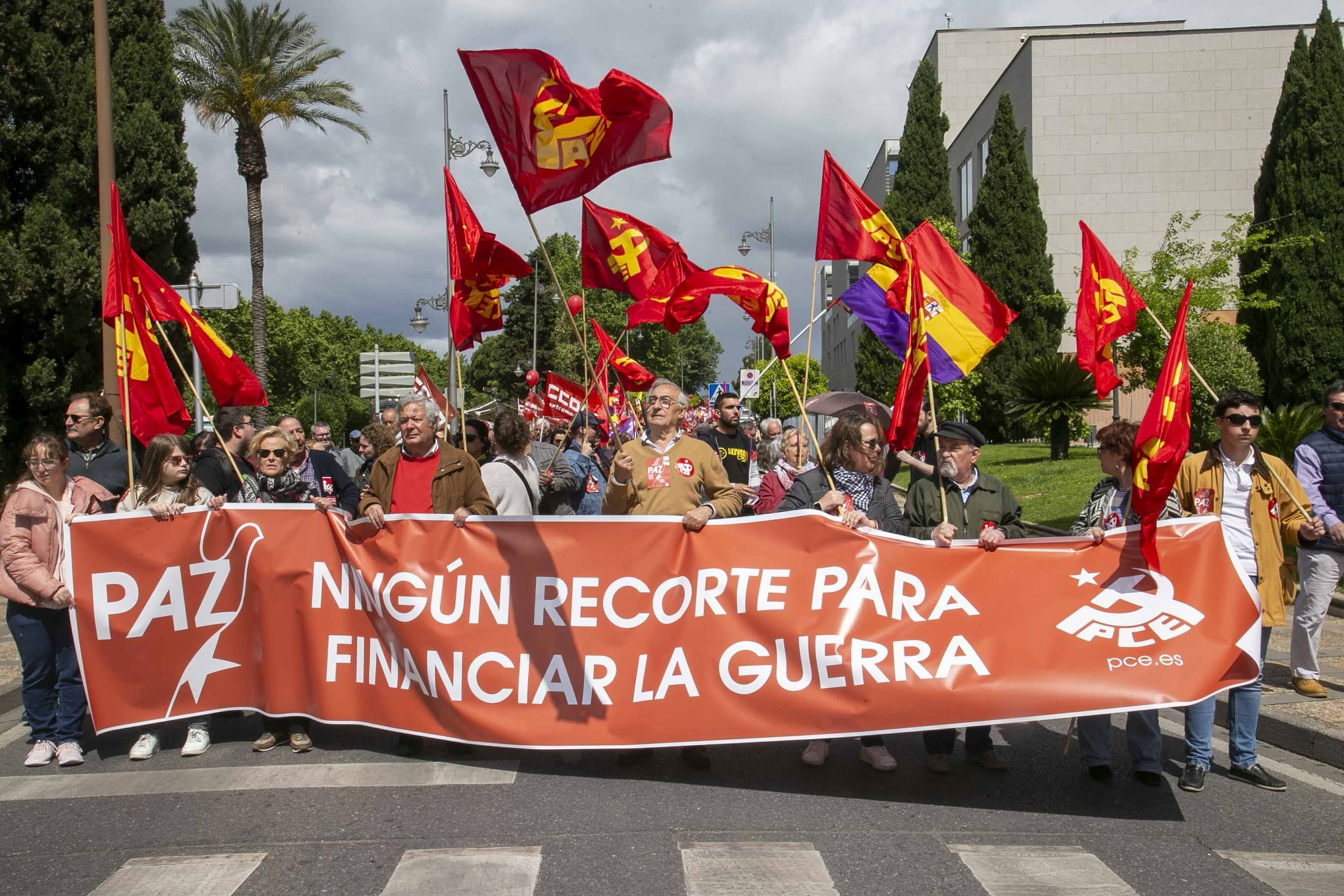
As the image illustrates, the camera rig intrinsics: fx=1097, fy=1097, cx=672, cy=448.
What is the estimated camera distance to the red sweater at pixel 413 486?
6020 mm

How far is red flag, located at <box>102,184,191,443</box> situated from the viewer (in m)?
6.89

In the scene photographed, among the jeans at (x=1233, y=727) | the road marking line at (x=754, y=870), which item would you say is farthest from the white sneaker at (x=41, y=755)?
the jeans at (x=1233, y=727)

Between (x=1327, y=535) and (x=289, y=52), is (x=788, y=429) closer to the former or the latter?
(x=1327, y=535)

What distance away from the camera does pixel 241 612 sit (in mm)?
5766

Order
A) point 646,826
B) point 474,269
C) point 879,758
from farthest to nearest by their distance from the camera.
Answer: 1. point 474,269
2. point 879,758
3. point 646,826

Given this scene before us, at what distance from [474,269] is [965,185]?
149 ft

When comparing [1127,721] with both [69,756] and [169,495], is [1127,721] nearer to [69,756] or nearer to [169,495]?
[169,495]

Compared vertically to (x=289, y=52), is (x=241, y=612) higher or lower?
lower

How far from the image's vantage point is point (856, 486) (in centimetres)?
559

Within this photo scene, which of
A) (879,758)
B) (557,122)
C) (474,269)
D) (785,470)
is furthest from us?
(474,269)

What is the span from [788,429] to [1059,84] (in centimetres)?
3737

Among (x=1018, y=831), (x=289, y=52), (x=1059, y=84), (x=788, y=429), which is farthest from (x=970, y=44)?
(x=1018, y=831)

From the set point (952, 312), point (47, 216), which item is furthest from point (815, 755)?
point (47, 216)

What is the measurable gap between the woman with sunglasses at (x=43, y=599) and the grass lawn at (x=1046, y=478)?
1019 centimetres
